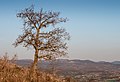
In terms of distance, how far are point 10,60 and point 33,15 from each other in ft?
54.0

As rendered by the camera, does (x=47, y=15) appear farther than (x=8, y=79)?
Yes

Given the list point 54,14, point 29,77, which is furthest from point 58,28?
point 29,77

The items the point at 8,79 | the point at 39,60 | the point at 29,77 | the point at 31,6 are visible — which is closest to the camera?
the point at 8,79

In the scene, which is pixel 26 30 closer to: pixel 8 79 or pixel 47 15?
pixel 47 15

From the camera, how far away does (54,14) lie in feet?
98.1

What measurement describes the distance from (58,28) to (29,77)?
1592cm

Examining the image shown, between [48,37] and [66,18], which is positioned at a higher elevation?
[66,18]

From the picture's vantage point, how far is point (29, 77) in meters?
14.5

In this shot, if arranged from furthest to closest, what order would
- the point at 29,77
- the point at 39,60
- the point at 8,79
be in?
the point at 39,60 → the point at 29,77 → the point at 8,79

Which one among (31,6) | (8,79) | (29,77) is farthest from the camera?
(31,6)

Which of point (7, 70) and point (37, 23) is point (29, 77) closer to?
point (7, 70)

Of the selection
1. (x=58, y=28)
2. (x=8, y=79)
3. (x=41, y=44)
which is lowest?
(x=8, y=79)

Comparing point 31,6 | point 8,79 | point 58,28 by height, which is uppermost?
point 31,6

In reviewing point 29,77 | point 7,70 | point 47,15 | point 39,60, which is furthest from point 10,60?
point 47,15
